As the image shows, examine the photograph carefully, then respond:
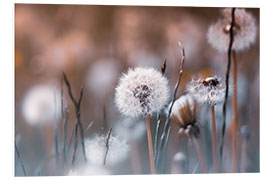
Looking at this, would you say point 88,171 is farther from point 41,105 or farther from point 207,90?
point 207,90

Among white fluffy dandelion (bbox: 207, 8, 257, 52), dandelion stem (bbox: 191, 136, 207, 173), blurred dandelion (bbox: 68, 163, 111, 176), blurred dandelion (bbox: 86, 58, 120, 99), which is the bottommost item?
blurred dandelion (bbox: 68, 163, 111, 176)

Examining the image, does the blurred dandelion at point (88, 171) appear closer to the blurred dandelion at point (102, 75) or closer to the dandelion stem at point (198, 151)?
the blurred dandelion at point (102, 75)

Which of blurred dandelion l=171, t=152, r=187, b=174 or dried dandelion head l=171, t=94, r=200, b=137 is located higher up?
dried dandelion head l=171, t=94, r=200, b=137

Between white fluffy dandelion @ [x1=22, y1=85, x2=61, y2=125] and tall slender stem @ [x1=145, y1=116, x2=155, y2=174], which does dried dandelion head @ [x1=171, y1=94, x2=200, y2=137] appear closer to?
tall slender stem @ [x1=145, y1=116, x2=155, y2=174]

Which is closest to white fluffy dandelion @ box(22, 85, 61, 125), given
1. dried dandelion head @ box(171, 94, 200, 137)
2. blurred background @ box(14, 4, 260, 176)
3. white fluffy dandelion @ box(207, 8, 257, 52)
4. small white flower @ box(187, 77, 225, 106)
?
blurred background @ box(14, 4, 260, 176)

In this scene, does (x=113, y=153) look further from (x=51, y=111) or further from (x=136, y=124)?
(x=51, y=111)

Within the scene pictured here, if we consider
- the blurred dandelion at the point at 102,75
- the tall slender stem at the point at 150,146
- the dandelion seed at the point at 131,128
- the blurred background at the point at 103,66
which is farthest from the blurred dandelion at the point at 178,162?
the blurred dandelion at the point at 102,75

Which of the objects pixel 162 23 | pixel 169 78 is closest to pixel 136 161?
pixel 169 78

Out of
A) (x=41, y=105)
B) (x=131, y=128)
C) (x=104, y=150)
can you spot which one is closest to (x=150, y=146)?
(x=131, y=128)
